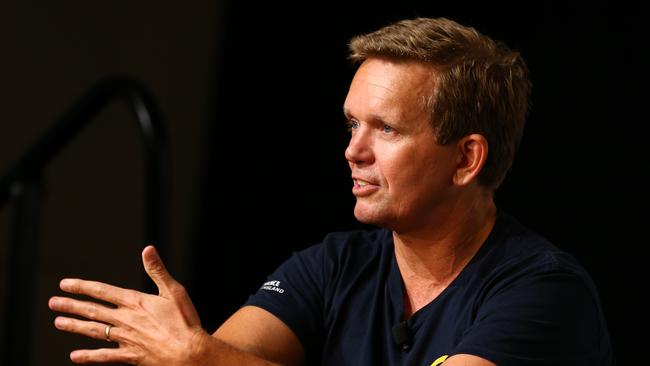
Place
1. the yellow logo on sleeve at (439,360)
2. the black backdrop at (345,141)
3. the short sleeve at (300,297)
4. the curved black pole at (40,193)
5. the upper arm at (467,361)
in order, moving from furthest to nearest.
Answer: the black backdrop at (345,141)
the curved black pole at (40,193)
the short sleeve at (300,297)
the yellow logo on sleeve at (439,360)
the upper arm at (467,361)

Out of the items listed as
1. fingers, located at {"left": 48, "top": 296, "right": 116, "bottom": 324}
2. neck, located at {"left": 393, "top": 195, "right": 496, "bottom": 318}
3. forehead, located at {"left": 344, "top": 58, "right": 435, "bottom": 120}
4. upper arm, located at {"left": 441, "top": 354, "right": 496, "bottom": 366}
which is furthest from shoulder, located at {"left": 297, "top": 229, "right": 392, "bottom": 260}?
fingers, located at {"left": 48, "top": 296, "right": 116, "bottom": 324}

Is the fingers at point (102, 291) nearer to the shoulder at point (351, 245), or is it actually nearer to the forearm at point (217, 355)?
the forearm at point (217, 355)

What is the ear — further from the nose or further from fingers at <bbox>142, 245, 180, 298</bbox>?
fingers at <bbox>142, 245, 180, 298</bbox>

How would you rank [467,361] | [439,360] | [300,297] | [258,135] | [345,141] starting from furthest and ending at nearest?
[258,135] < [345,141] < [300,297] < [439,360] < [467,361]

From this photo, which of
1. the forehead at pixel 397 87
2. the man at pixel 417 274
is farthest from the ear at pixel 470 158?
the forehead at pixel 397 87

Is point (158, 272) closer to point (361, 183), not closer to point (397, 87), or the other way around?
point (361, 183)

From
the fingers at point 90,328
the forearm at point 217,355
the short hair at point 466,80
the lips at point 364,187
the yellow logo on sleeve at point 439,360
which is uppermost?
the short hair at point 466,80

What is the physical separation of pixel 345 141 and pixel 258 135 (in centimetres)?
41

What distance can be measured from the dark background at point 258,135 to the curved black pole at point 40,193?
4.55 ft

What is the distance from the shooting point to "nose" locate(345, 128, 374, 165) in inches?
77.3

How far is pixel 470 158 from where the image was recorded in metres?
2.01

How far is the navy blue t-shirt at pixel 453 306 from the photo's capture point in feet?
5.81

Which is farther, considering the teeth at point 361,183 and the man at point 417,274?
the teeth at point 361,183

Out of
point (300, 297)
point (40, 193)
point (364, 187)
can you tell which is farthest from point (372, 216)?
point (40, 193)
